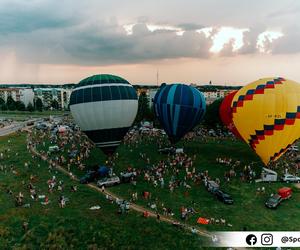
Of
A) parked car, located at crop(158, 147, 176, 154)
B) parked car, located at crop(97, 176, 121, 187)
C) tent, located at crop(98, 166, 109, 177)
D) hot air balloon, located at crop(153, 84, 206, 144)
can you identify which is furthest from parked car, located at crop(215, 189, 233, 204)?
parked car, located at crop(158, 147, 176, 154)

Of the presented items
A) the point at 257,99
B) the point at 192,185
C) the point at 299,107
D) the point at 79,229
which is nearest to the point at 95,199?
the point at 79,229

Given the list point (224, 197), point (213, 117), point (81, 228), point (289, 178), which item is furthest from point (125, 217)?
point (213, 117)

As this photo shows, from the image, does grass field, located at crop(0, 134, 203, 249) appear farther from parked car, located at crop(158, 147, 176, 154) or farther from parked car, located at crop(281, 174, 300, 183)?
parked car, located at crop(281, 174, 300, 183)

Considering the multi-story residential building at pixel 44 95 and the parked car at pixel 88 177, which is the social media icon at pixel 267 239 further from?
the multi-story residential building at pixel 44 95

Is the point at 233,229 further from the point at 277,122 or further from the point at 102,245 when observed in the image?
the point at 277,122

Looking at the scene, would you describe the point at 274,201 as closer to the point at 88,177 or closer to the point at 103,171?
the point at 103,171

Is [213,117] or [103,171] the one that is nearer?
[103,171]
